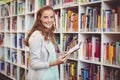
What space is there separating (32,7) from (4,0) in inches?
72.6

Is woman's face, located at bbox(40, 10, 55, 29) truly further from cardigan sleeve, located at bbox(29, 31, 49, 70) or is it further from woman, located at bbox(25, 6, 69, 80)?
cardigan sleeve, located at bbox(29, 31, 49, 70)

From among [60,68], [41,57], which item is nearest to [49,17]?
[41,57]

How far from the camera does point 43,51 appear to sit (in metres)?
1.87

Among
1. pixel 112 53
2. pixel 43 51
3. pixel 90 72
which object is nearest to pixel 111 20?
pixel 112 53

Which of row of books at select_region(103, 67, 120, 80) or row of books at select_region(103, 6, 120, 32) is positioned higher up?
row of books at select_region(103, 6, 120, 32)

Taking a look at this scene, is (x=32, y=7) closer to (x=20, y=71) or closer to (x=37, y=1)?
(x=37, y=1)

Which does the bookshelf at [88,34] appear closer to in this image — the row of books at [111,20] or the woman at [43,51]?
the row of books at [111,20]

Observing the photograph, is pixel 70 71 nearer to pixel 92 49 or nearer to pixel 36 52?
pixel 92 49

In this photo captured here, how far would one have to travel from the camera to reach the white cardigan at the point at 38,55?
5.99ft

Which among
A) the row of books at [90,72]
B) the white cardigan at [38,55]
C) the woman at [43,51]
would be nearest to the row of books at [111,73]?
the row of books at [90,72]

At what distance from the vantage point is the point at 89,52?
2703 mm

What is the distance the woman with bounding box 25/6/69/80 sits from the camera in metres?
1.83

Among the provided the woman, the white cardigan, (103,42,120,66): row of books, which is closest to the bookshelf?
(103,42,120,66): row of books

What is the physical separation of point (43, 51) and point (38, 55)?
0.22 ft
